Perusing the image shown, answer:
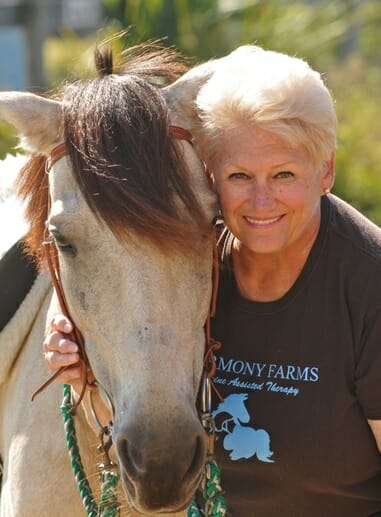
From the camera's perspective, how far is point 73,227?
2678 mm

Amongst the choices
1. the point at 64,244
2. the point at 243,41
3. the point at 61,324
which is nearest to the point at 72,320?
the point at 61,324

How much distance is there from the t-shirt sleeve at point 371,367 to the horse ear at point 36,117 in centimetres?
100

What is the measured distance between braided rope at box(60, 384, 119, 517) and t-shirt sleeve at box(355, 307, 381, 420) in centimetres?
72

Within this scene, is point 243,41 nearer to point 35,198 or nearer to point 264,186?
point 35,198

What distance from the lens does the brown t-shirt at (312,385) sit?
288 centimetres

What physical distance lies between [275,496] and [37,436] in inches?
30.3

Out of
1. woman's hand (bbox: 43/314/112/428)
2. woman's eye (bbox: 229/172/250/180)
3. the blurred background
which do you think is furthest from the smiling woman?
the blurred background

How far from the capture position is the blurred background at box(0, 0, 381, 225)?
9.39 metres

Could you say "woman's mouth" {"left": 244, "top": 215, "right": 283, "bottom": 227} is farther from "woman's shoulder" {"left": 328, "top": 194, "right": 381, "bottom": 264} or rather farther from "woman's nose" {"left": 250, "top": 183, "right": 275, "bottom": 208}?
"woman's shoulder" {"left": 328, "top": 194, "right": 381, "bottom": 264}

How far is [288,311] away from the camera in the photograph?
117 inches

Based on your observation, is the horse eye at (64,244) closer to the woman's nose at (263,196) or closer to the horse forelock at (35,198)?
the horse forelock at (35,198)

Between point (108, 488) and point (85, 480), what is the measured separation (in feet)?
0.71

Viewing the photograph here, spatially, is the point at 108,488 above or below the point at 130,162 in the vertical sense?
below

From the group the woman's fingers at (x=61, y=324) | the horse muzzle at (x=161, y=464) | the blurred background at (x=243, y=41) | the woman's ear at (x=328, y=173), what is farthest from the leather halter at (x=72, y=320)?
the blurred background at (x=243, y=41)
